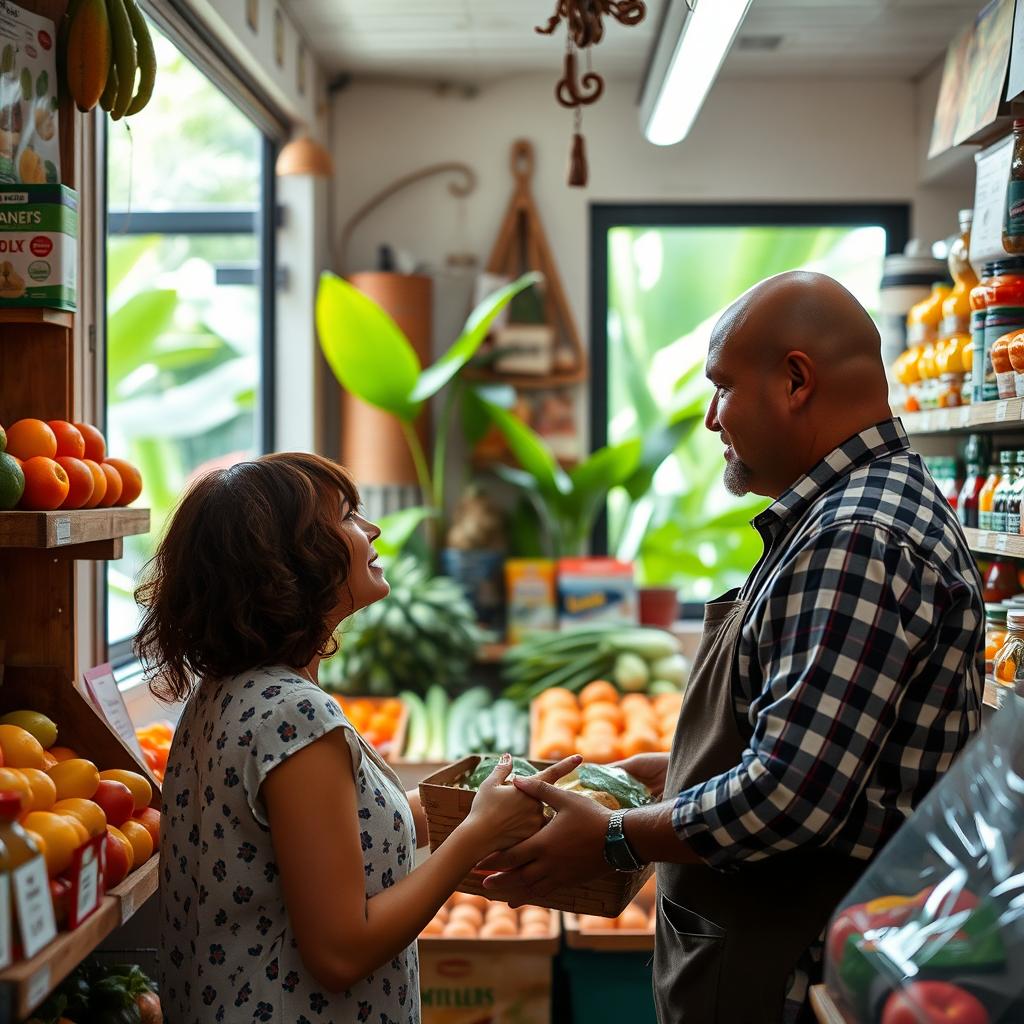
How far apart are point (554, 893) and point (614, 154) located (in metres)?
3.44

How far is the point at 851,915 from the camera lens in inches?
45.3

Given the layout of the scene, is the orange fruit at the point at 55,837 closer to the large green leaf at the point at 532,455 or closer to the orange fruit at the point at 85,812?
the orange fruit at the point at 85,812

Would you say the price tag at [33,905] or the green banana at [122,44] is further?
the green banana at [122,44]

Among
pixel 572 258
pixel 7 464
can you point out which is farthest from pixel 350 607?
pixel 572 258

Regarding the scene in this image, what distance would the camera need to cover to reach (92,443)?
6.29 feet

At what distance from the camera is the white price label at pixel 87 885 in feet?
4.50

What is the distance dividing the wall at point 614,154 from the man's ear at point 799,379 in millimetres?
3038

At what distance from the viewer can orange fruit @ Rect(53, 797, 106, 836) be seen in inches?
58.2

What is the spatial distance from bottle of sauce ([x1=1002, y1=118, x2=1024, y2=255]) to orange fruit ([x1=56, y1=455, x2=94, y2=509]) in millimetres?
1702

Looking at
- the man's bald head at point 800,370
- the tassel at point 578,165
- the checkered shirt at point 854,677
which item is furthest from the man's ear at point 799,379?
the tassel at point 578,165

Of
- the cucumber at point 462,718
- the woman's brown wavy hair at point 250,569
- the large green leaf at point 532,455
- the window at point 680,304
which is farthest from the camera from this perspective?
the window at point 680,304

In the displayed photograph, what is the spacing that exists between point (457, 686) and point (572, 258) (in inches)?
67.3

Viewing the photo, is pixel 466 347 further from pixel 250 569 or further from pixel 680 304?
pixel 250 569

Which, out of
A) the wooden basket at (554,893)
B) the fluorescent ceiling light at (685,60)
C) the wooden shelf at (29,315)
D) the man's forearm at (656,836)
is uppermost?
the fluorescent ceiling light at (685,60)
